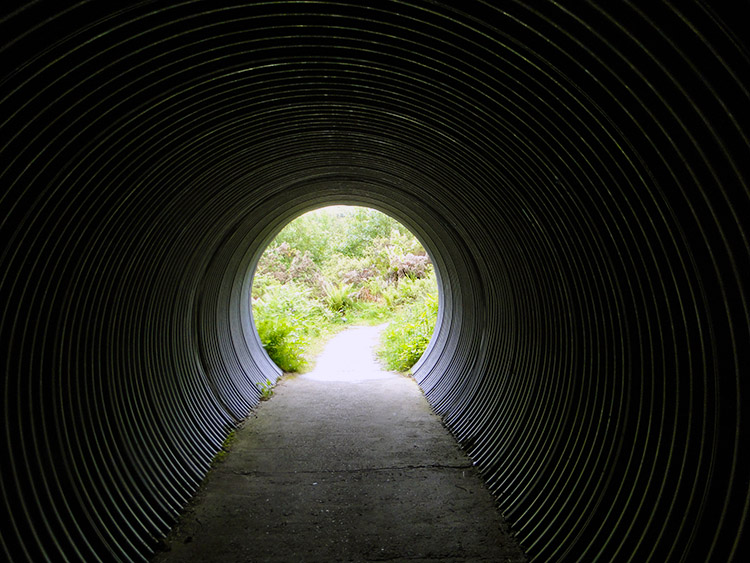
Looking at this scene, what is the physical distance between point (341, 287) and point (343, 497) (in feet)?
53.8

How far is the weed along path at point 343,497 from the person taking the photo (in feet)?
12.9

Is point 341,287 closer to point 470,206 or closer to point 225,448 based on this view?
point 225,448

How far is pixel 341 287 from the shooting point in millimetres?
21109

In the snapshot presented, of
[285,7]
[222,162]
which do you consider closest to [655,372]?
[285,7]

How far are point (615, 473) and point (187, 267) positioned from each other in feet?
15.0

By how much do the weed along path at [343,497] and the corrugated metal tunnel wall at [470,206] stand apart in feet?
0.90

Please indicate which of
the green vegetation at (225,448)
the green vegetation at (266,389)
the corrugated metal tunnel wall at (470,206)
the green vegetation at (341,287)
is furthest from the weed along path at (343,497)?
the green vegetation at (341,287)

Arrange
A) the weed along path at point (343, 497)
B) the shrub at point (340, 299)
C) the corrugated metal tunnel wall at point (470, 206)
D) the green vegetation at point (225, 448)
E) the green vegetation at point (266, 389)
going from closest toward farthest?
1. the corrugated metal tunnel wall at point (470, 206)
2. the weed along path at point (343, 497)
3. the green vegetation at point (225, 448)
4. the green vegetation at point (266, 389)
5. the shrub at point (340, 299)

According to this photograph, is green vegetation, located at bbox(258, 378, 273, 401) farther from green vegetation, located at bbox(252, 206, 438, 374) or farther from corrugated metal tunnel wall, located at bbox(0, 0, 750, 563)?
corrugated metal tunnel wall, located at bbox(0, 0, 750, 563)

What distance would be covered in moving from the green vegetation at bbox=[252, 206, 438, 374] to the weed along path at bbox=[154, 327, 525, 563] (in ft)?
12.6

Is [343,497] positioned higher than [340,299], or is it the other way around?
[340,299]

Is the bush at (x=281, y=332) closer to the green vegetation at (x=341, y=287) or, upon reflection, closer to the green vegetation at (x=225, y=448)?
the green vegetation at (x=341, y=287)

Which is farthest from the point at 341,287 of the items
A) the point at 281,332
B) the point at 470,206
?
the point at 470,206

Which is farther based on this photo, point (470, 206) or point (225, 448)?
point (225, 448)
